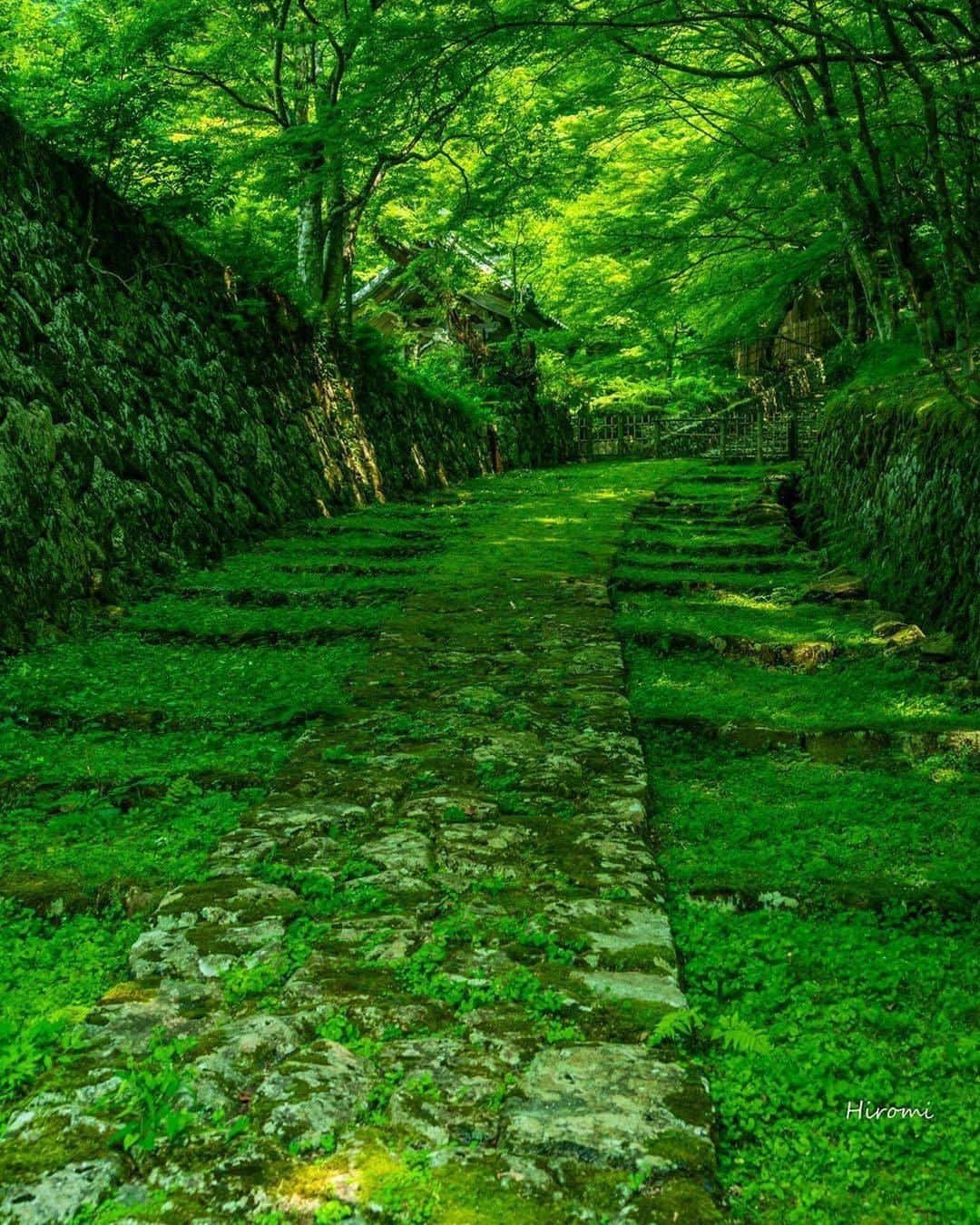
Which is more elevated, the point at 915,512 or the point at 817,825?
the point at 915,512

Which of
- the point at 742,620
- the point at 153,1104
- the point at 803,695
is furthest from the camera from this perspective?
the point at 742,620

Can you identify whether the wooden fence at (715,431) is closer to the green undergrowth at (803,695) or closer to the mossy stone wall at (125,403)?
the mossy stone wall at (125,403)

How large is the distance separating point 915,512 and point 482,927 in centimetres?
606

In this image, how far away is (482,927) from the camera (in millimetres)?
2807

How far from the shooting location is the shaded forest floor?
193 centimetres

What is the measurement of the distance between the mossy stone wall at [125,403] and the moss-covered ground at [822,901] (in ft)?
13.6

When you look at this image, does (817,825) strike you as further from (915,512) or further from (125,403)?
(125,403)

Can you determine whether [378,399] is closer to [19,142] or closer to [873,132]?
[19,142]

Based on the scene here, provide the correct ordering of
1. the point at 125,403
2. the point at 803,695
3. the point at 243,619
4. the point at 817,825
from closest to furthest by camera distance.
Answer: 1. the point at 817,825
2. the point at 803,695
3. the point at 243,619
4. the point at 125,403

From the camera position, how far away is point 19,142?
725 centimetres

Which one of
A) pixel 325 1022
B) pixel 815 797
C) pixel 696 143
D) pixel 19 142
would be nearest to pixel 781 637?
pixel 815 797

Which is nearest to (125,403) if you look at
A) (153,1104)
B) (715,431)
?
(153,1104)

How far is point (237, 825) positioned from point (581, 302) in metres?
16.3

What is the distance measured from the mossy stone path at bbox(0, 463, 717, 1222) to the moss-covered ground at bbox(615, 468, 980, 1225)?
190 millimetres
